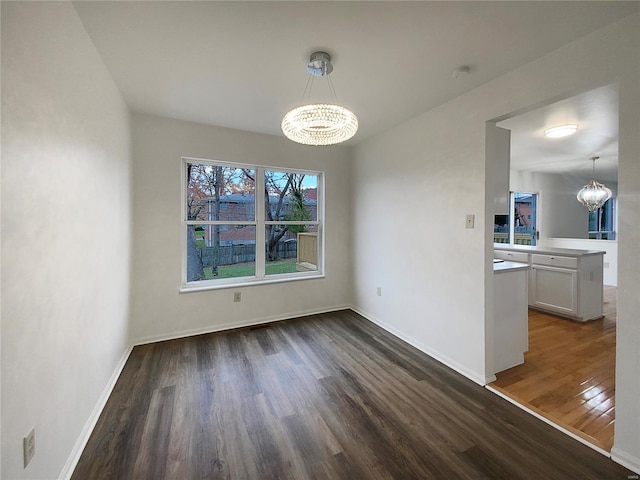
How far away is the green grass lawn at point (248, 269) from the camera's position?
346 centimetres

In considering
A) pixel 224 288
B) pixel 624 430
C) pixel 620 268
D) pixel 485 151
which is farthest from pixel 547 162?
pixel 224 288

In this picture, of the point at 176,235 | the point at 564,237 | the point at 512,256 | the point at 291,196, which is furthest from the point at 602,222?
the point at 176,235

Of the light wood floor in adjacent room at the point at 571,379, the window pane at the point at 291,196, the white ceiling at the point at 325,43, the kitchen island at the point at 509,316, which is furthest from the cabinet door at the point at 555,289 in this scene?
the window pane at the point at 291,196

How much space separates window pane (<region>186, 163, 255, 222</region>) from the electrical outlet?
242cm

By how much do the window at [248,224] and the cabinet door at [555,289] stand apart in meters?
3.22

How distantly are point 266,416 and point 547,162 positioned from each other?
6.30 m

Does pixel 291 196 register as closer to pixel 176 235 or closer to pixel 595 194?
pixel 176 235

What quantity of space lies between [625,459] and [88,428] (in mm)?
3099

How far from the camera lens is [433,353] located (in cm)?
271

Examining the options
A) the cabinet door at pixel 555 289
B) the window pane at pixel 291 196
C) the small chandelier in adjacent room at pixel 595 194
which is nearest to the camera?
the cabinet door at pixel 555 289

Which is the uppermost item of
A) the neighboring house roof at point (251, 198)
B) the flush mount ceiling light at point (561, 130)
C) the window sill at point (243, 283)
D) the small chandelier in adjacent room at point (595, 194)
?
the flush mount ceiling light at point (561, 130)

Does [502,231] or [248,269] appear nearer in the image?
[248,269]

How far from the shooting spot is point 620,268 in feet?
4.94

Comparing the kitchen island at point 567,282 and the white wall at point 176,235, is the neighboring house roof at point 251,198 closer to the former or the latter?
the white wall at point 176,235
